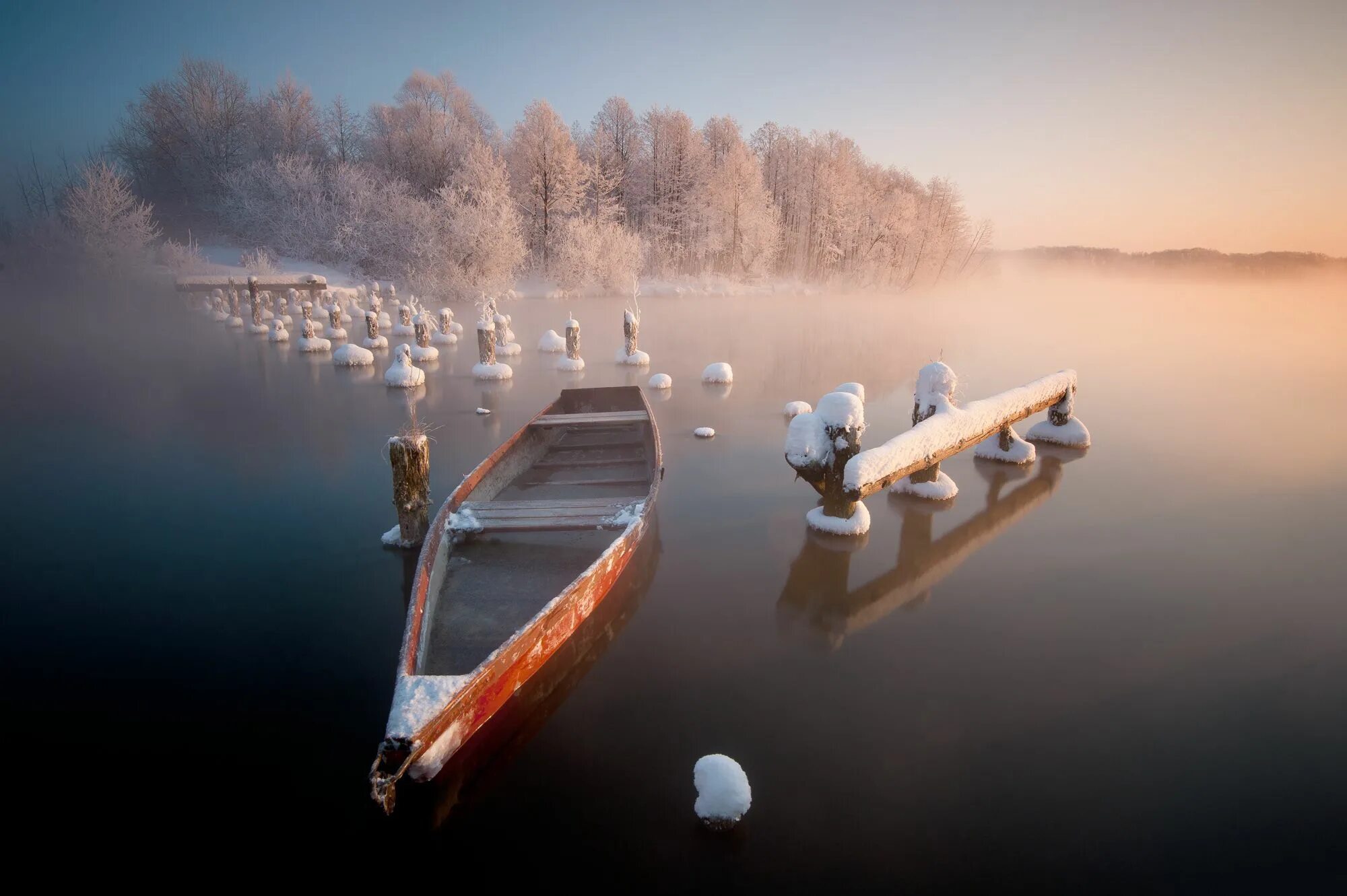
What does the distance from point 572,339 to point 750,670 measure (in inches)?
696

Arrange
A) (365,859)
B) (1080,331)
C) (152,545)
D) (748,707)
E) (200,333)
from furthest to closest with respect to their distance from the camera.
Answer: (1080,331), (200,333), (152,545), (748,707), (365,859)

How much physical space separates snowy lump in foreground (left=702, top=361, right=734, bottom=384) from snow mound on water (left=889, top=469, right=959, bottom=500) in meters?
9.48

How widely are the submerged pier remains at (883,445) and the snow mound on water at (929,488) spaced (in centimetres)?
1

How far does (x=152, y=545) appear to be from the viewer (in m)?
8.96

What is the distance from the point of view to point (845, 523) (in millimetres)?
9523

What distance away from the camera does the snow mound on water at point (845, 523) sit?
9.48m

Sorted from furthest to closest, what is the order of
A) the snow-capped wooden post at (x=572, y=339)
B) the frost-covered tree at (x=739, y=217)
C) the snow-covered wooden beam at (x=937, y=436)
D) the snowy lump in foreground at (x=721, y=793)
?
1. the frost-covered tree at (x=739, y=217)
2. the snow-capped wooden post at (x=572, y=339)
3. the snow-covered wooden beam at (x=937, y=436)
4. the snowy lump in foreground at (x=721, y=793)

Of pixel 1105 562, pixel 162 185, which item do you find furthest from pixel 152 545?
pixel 162 185

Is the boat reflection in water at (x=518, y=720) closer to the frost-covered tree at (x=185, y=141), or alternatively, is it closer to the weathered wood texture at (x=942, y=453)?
the weathered wood texture at (x=942, y=453)

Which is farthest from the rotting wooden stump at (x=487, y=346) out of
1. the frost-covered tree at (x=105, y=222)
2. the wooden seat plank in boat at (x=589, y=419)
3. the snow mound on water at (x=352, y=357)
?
the frost-covered tree at (x=105, y=222)

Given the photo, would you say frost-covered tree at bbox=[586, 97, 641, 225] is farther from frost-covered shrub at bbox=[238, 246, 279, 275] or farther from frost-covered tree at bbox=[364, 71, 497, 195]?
frost-covered shrub at bbox=[238, 246, 279, 275]

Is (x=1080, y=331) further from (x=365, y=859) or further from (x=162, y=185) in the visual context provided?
(x=162, y=185)

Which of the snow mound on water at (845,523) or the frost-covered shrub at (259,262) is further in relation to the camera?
the frost-covered shrub at (259,262)

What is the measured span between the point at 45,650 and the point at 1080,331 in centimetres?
4493
